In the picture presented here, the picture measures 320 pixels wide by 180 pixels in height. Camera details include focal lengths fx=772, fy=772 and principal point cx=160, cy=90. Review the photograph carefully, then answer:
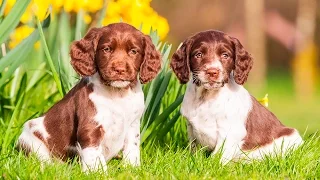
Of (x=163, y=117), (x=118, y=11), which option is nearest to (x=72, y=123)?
(x=163, y=117)

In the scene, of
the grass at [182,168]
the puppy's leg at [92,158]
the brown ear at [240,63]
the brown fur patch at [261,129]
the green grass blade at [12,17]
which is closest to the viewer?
the grass at [182,168]

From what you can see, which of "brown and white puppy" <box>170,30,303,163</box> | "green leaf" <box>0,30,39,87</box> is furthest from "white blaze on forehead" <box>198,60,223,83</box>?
"green leaf" <box>0,30,39,87</box>

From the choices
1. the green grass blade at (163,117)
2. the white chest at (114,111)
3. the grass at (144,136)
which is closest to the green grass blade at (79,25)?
the grass at (144,136)

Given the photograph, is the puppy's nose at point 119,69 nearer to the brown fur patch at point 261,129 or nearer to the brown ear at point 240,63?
→ the brown ear at point 240,63

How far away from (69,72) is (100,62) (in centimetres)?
131

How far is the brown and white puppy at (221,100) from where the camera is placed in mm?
4586

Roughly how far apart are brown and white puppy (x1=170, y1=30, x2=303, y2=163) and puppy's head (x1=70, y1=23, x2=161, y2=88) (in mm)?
269

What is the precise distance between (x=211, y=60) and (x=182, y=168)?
657 millimetres

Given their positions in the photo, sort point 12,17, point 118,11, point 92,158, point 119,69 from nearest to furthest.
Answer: point 119,69 < point 92,158 < point 12,17 < point 118,11

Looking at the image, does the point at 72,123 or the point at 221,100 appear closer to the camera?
the point at 72,123

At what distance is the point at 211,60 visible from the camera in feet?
14.9

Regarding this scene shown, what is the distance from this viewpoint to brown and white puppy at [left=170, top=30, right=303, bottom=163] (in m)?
4.59

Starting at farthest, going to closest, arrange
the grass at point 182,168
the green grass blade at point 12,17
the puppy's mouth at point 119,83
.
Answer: the green grass blade at point 12,17
the puppy's mouth at point 119,83
the grass at point 182,168

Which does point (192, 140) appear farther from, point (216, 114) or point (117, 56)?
point (117, 56)
